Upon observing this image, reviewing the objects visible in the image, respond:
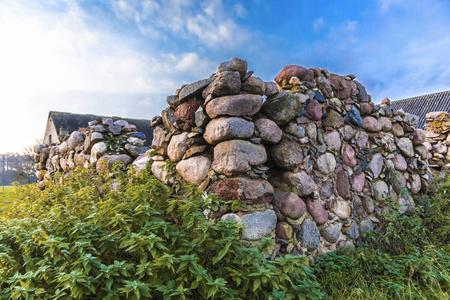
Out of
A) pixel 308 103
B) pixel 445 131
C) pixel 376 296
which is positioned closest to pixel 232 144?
pixel 308 103

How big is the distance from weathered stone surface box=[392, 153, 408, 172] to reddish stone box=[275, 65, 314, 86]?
267cm

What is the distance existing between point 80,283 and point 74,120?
2184 cm

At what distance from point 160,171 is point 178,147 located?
18.7 inches

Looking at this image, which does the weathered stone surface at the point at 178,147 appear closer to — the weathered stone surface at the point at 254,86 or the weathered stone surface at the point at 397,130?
the weathered stone surface at the point at 254,86

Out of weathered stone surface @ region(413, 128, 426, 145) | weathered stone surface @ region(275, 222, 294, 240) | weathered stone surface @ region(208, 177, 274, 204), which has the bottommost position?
weathered stone surface @ region(275, 222, 294, 240)

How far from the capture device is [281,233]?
2789 mm

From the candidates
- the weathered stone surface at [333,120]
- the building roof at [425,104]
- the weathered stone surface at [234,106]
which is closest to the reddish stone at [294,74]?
the weathered stone surface at [333,120]

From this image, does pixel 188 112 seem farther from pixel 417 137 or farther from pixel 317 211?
pixel 417 137

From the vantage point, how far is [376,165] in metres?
4.47

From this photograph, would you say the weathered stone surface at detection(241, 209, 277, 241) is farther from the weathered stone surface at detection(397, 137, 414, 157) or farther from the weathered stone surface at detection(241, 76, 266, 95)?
the weathered stone surface at detection(397, 137, 414, 157)

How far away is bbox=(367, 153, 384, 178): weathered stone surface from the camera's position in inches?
173

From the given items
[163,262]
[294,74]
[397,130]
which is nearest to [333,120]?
[294,74]

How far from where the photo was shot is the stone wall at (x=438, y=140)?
702 cm

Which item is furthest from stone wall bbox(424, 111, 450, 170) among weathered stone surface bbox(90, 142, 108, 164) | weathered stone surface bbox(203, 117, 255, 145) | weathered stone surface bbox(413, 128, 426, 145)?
weathered stone surface bbox(90, 142, 108, 164)
